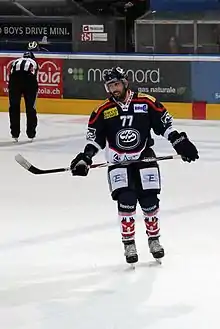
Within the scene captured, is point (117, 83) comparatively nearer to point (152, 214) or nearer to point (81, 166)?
point (81, 166)

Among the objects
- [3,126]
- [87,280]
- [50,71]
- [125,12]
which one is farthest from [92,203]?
[125,12]

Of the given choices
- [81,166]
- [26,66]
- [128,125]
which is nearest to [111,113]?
[128,125]

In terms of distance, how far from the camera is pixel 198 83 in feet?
35.6

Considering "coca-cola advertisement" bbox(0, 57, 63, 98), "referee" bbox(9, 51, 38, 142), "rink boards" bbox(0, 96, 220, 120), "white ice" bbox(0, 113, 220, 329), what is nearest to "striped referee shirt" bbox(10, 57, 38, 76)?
"referee" bbox(9, 51, 38, 142)

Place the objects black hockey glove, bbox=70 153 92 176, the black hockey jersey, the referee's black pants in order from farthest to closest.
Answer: the referee's black pants
the black hockey jersey
black hockey glove, bbox=70 153 92 176

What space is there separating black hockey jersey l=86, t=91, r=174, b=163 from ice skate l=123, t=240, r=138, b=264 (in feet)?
1.48

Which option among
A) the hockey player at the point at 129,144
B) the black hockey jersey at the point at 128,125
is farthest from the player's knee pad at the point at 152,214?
the black hockey jersey at the point at 128,125

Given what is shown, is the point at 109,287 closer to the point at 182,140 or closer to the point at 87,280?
the point at 87,280

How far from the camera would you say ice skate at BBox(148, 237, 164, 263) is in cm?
465

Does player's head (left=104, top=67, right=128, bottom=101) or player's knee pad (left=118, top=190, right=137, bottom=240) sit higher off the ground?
player's head (left=104, top=67, right=128, bottom=101)

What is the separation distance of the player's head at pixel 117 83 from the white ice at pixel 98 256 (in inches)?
36.3

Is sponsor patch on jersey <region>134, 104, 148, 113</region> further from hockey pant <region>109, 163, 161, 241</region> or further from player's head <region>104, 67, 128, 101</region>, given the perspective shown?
hockey pant <region>109, 163, 161, 241</region>

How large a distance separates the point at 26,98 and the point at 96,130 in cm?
503

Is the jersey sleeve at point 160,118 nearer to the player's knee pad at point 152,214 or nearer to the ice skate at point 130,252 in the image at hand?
the player's knee pad at point 152,214
